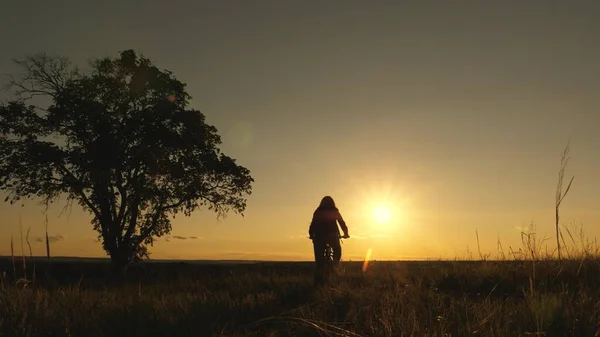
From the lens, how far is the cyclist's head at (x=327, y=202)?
42.2ft

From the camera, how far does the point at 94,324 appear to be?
463 cm

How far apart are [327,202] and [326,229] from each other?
0.67 meters

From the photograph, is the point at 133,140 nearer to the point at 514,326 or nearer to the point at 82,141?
the point at 82,141

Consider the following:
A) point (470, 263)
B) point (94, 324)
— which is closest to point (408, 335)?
point (94, 324)

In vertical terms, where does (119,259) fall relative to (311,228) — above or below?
below

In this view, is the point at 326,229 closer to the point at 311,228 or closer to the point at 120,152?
the point at 311,228

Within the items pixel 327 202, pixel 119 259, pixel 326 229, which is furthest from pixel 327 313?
pixel 119 259

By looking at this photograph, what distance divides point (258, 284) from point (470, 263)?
3938 millimetres

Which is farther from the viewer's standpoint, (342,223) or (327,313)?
(342,223)

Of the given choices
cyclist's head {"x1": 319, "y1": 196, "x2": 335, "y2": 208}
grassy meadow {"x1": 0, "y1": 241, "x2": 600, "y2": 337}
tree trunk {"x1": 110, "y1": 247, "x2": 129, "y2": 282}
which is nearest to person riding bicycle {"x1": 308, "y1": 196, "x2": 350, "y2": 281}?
cyclist's head {"x1": 319, "y1": 196, "x2": 335, "y2": 208}

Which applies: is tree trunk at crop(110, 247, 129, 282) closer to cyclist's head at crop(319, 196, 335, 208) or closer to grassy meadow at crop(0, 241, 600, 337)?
cyclist's head at crop(319, 196, 335, 208)

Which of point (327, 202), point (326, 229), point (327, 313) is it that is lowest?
point (327, 313)

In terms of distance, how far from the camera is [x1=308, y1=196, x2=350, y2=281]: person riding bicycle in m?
12.6

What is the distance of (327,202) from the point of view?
12.9 meters
